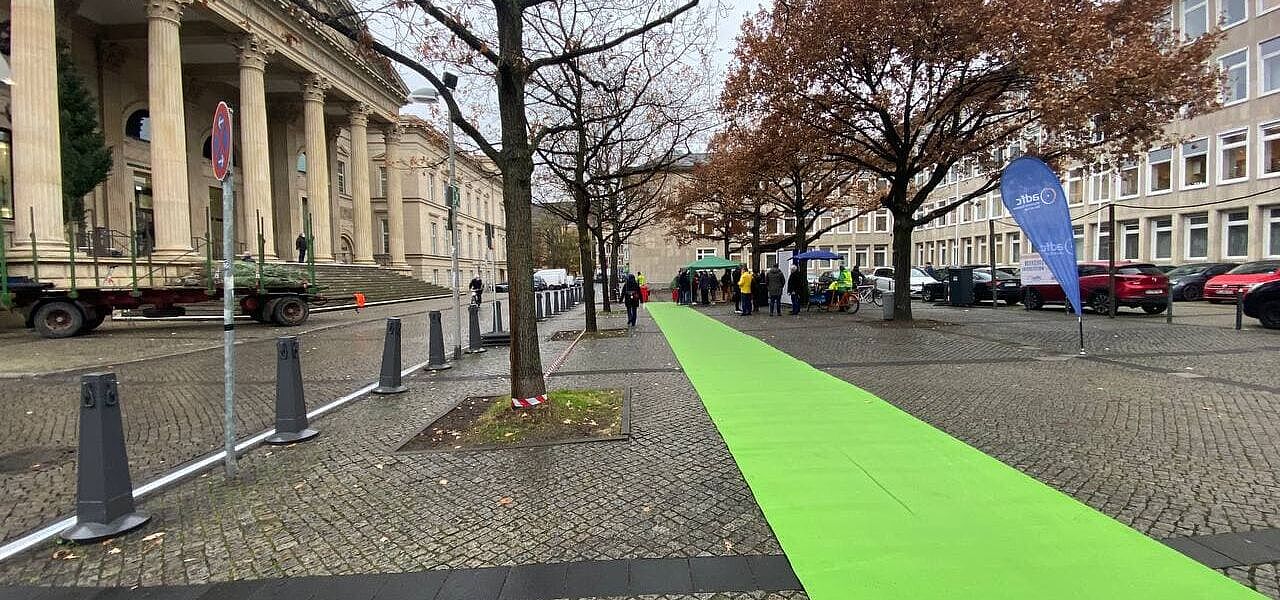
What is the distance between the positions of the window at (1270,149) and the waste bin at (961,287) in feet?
48.2

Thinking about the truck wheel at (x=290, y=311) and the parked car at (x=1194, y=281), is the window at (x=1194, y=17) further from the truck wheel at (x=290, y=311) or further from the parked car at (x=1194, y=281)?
the truck wheel at (x=290, y=311)

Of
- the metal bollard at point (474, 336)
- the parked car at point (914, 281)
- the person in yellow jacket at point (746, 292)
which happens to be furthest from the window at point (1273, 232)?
the metal bollard at point (474, 336)

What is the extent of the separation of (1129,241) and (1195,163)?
17.3 ft

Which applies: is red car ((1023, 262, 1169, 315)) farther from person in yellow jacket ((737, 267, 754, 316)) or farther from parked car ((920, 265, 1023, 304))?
person in yellow jacket ((737, 267, 754, 316))

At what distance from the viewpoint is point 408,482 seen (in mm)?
4523

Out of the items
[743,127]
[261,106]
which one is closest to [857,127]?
[743,127]

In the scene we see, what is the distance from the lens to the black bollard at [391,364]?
8031 millimetres

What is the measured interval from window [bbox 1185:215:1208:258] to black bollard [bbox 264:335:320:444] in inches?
1488

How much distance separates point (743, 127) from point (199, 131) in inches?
1130

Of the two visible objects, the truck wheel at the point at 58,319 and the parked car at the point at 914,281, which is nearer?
the truck wheel at the point at 58,319

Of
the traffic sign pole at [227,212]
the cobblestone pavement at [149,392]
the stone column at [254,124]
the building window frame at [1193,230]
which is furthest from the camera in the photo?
the building window frame at [1193,230]

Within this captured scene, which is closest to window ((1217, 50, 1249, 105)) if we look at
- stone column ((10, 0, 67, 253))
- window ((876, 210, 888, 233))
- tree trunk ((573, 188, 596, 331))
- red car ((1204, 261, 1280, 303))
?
red car ((1204, 261, 1280, 303))

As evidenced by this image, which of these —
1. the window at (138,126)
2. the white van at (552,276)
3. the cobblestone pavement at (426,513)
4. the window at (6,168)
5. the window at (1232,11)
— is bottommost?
the cobblestone pavement at (426,513)

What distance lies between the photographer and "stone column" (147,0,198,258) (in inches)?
845
